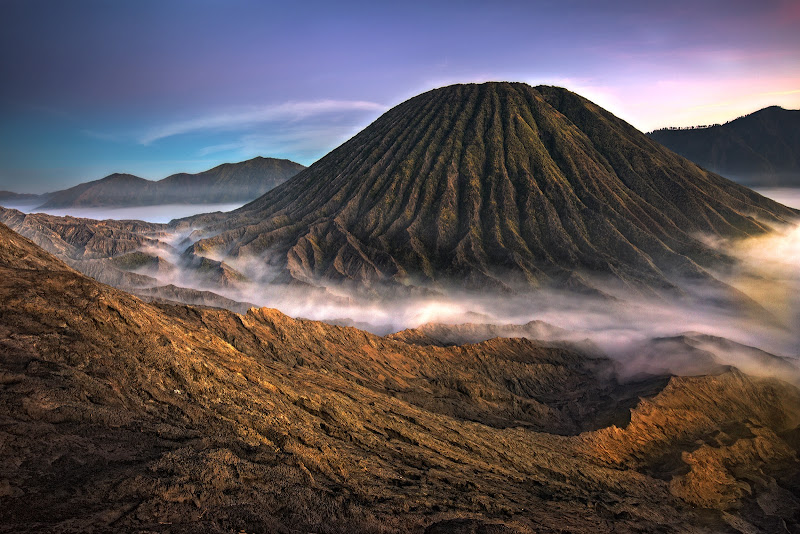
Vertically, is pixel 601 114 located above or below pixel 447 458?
above

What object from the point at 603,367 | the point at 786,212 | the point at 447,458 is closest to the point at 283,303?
the point at 603,367

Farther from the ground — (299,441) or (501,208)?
(501,208)

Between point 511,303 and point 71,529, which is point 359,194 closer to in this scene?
point 511,303

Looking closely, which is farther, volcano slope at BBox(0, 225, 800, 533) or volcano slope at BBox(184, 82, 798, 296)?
volcano slope at BBox(184, 82, 798, 296)

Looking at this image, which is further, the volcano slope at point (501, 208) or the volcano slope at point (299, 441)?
the volcano slope at point (501, 208)
